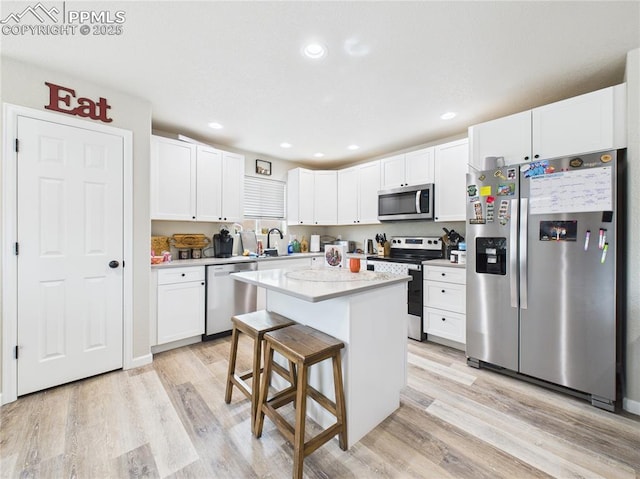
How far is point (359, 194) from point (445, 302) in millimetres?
2028

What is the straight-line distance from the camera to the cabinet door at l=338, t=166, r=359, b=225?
4293mm

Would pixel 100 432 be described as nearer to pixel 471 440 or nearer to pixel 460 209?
pixel 471 440

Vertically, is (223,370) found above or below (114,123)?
below

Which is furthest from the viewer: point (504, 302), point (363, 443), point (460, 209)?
point (460, 209)

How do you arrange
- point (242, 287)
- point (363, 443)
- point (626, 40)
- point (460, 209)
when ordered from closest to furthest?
point (363, 443) < point (626, 40) < point (460, 209) < point (242, 287)

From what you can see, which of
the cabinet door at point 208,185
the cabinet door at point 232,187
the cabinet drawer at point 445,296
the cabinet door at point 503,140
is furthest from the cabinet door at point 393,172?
the cabinet door at point 208,185

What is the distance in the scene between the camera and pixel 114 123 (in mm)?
2396

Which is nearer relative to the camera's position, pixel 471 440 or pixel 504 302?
pixel 471 440

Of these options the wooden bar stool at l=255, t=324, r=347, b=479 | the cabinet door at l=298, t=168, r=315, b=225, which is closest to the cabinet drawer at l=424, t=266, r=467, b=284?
the wooden bar stool at l=255, t=324, r=347, b=479

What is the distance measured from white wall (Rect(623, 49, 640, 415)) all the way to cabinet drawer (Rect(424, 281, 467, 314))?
1130mm

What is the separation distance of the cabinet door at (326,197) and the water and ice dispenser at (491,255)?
7.95 feet

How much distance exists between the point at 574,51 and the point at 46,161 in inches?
154

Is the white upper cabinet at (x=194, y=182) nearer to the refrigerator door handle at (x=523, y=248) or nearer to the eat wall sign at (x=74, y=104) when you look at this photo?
the eat wall sign at (x=74, y=104)

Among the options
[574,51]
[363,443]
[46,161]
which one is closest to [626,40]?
[574,51]
